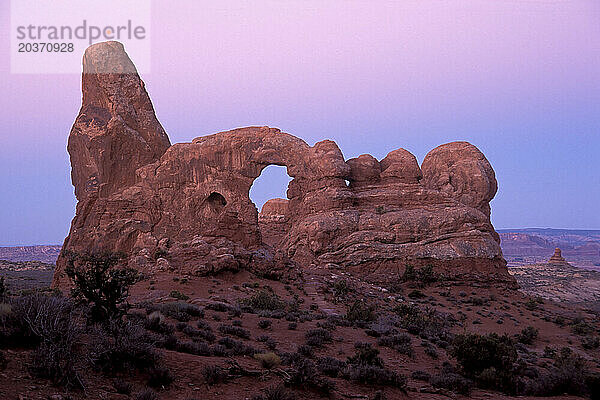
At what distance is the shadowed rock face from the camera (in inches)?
1241

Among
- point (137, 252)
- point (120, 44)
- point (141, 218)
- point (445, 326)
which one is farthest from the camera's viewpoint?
point (120, 44)

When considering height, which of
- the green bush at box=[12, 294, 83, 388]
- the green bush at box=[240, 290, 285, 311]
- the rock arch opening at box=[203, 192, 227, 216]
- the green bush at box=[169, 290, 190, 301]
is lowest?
the green bush at box=[240, 290, 285, 311]

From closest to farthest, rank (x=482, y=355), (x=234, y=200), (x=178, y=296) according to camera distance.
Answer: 1. (x=482, y=355)
2. (x=178, y=296)
3. (x=234, y=200)

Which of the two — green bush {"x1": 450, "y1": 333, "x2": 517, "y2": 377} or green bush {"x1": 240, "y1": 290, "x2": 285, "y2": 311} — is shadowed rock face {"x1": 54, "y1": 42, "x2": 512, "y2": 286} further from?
green bush {"x1": 450, "y1": 333, "x2": 517, "y2": 377}

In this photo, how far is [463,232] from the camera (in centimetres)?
3494

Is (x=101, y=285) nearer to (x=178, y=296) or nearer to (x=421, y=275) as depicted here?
(x=178, y=296)

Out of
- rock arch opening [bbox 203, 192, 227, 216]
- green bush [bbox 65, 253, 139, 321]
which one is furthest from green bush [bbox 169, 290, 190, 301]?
rock arch opening [bbox 203, 192, 227, 216]

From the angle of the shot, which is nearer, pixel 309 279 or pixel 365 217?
pixel 309 279

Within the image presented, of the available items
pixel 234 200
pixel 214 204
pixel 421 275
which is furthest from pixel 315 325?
pixel 214 204

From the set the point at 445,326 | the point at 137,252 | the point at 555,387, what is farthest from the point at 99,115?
the point at 555,387

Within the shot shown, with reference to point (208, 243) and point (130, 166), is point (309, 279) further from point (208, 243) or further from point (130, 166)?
point (130, 166)

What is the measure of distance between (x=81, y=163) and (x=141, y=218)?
6335 mm

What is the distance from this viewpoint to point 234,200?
32.5 meters

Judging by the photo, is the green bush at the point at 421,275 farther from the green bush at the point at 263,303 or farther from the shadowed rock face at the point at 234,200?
the green bush at the point at 263,303
